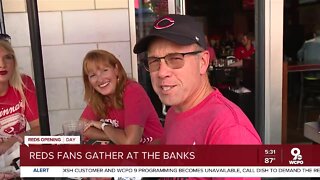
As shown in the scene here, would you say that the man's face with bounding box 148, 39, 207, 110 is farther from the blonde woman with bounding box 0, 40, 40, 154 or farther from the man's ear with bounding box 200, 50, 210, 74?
the blonde woman with bounding box 0, 40, 40, 154

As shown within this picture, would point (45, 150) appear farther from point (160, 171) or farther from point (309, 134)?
point (309, 134)

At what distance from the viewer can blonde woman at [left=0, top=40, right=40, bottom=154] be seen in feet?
6.81

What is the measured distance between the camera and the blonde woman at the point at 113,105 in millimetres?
1997

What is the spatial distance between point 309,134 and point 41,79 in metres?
1.75

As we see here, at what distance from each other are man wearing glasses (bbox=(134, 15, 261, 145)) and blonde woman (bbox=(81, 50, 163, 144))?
0.62 meters

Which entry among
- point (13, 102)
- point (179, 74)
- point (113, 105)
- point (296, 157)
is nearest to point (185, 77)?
point (179, 74)

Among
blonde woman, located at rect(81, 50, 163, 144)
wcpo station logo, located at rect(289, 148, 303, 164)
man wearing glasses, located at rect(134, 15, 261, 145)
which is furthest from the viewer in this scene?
blonde woman, located at rect(81, 50, 163, 144)

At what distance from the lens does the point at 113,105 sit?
2072mm

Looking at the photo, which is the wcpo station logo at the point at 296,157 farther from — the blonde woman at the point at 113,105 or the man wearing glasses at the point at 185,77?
the blonde woman at the point at 113,105

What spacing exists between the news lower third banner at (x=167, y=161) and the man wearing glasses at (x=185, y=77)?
0.08m

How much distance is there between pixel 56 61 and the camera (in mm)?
3355

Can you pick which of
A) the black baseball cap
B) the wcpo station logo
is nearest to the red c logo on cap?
the black baseball cap

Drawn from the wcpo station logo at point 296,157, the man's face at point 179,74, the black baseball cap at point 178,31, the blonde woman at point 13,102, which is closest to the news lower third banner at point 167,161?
the wcpo station logo at point 296,157

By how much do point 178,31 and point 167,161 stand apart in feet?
1.74
